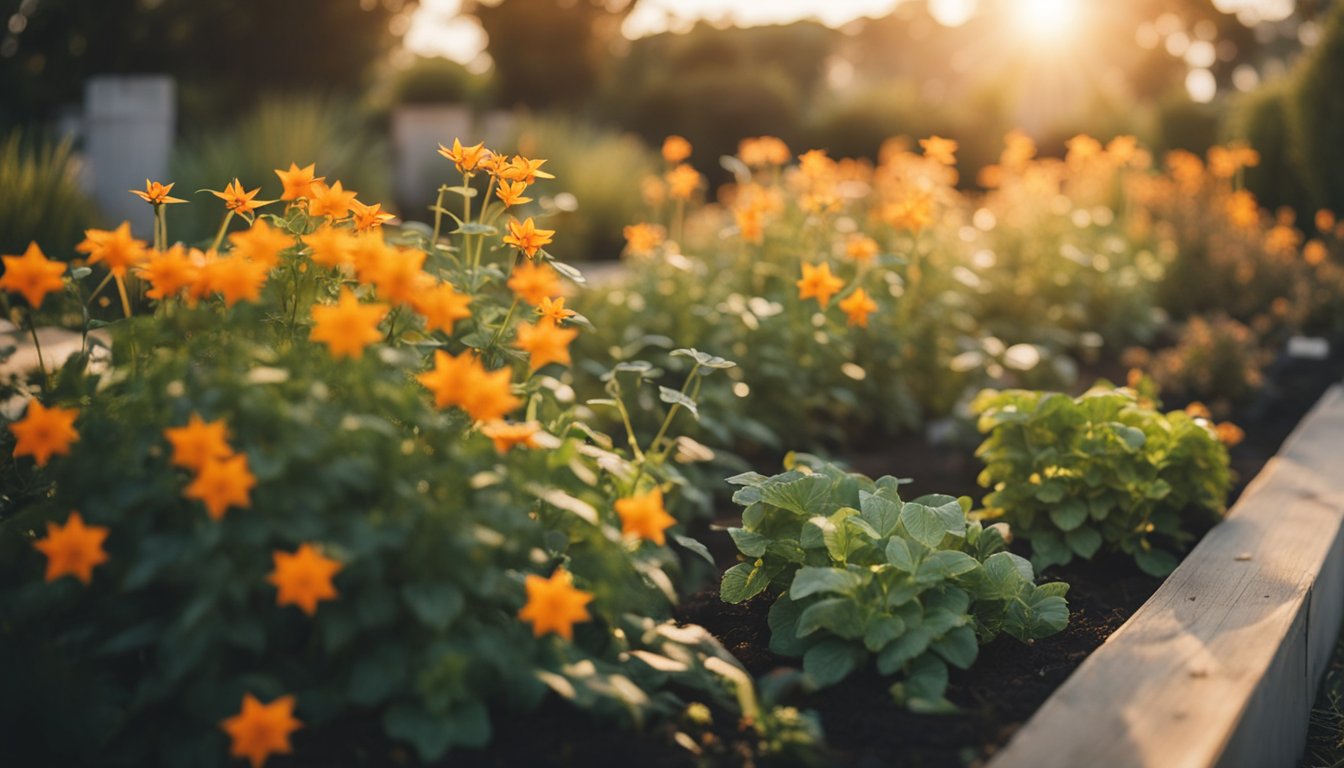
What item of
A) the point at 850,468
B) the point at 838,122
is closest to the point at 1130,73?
the point at 838,122

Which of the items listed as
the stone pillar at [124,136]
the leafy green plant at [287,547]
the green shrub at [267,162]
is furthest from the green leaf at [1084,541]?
the stone pillar at [124,136]

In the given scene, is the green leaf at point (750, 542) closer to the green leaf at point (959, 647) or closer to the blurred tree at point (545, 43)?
the green leaf at point (959, 647)

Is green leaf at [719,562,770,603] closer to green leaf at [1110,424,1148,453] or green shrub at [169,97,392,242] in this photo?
green leaf at [1110,424,1148,453]

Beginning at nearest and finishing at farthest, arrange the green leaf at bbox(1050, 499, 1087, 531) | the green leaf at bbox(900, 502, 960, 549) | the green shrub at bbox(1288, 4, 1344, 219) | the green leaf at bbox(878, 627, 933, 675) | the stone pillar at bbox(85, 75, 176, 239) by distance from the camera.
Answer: the green leaf at bbox(878, 627, 933, 675) < the green leaf at bbox(900, 502, 960, 549) < the green leaf at bbox(1050, 499, 1087, 531) < the stone pillar at bbox(85, 75, 176, 239) < the green shrub at bbox(1288, 4, 1344, 219)

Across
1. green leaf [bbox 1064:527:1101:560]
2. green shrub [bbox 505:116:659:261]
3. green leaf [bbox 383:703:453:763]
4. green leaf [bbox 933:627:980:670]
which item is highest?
green leaf [bbox 383:703:453:763]

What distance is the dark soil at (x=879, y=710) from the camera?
1793 millimetres

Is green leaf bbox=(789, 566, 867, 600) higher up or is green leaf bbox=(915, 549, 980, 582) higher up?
green leaf bbox=(915, 549, 980, 582)

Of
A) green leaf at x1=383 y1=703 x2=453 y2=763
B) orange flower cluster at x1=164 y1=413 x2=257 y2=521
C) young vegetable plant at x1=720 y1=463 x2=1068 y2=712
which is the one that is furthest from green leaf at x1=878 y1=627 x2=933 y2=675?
orange flower cluster at x1=164 y1=413 x2=257 y2=521

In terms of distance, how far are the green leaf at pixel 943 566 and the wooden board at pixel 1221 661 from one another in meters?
0.26

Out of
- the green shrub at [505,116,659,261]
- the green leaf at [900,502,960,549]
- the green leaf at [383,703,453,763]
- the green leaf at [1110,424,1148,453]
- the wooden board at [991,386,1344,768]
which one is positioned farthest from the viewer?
the green shrub at [505,116,659,261]

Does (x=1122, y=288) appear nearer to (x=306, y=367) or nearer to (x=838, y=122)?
(x=306, y=367)

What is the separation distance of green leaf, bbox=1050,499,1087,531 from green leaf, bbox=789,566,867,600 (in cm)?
88

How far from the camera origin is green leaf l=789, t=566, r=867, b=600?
6.72 ft

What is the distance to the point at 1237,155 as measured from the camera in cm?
681
